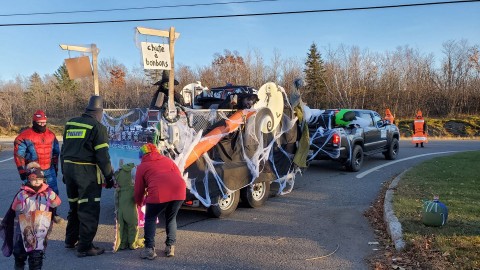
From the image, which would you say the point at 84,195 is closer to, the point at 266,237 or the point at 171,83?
the point at 171,83

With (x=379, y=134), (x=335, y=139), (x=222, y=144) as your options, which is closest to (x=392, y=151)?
(x=379, y=134)

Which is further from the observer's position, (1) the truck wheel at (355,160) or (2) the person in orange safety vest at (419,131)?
(2) the person in orange safety vest at (419,131)

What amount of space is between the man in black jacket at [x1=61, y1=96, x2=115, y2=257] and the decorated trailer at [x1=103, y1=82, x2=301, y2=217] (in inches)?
34.5

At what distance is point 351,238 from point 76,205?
3907 mm

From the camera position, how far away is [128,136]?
657 cm

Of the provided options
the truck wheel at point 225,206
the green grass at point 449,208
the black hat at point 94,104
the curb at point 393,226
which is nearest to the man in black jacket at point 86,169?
the black hat at point 94,104

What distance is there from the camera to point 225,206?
704cm

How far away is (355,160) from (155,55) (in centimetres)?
786

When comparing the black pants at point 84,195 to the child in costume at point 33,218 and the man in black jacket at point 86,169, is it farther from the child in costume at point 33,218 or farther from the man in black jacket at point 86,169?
the child in costume at point 33,218

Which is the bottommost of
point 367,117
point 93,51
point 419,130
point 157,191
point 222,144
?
point 419,130

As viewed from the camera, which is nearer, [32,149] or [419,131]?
[32,149]

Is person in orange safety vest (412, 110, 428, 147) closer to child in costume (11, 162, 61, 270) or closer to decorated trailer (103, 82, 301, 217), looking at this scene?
decorated trailer (103, 82, 301, 217)

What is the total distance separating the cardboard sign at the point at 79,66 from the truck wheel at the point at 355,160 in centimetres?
790

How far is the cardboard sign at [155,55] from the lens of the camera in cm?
579
